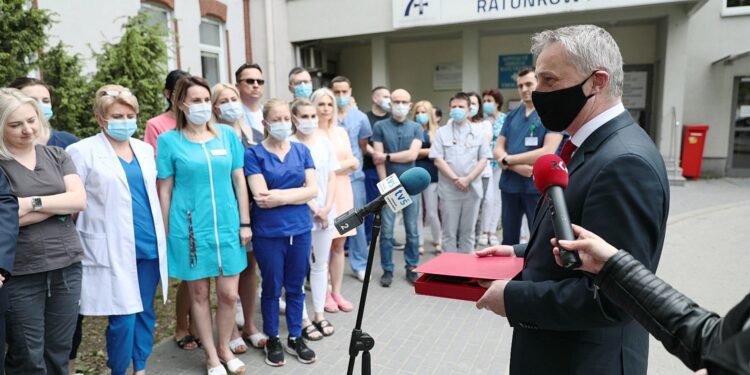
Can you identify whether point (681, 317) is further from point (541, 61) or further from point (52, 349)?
point (52, 349)

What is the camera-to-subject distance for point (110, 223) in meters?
3.21

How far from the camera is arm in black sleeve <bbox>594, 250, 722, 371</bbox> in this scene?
3.53ft

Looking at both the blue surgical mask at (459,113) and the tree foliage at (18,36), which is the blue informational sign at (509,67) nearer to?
the blue surgical mask at (459,113)

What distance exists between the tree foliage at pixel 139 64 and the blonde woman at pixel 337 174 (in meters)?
2.28

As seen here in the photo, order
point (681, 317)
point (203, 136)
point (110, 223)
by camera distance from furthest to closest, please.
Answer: point (203, 136)
point (110, 223)
point (681, 317)

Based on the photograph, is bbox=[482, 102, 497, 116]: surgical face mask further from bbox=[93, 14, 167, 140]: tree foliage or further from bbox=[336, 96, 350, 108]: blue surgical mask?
bbox=[93, 14, 167, 140]: tree foliage

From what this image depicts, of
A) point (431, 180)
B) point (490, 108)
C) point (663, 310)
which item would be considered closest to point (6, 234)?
point (663, 310)

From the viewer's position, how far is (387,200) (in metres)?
2.23

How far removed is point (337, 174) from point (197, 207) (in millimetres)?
1934

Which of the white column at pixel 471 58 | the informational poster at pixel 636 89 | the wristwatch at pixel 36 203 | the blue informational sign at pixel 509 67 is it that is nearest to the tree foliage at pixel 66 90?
the wristwatch at pixel 36 203

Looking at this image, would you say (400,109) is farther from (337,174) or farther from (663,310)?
(663,310)

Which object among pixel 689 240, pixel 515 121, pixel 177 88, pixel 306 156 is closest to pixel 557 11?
pixel 689 240

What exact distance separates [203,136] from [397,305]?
8.82 ft

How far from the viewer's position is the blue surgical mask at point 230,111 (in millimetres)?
4172
